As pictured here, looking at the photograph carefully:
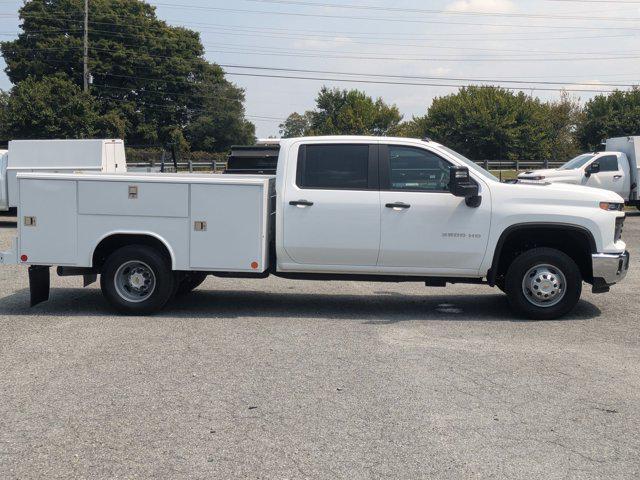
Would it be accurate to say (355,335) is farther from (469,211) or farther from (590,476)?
(590,476)

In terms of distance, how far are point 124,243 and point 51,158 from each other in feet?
41.9

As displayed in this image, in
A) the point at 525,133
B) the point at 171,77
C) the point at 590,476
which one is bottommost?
the point at 590,476

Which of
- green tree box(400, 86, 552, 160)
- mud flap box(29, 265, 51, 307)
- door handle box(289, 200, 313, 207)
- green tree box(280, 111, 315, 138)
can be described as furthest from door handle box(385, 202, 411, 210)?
green tree box(280, 111, 315, 138)

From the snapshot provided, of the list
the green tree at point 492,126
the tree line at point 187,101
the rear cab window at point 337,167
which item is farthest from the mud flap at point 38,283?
the green tree at point 492,126

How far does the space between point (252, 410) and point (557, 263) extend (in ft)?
15.0

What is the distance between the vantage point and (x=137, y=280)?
9.00 m

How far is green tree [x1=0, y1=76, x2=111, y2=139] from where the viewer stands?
150 ft

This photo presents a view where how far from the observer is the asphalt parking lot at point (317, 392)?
15.6 ft

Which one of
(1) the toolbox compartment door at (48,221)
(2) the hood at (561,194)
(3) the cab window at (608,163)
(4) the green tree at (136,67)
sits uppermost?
(4) the green tree at (136,67)

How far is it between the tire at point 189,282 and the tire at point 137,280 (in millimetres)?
590

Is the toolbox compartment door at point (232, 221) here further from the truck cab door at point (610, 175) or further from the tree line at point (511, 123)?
the tree line at point (511, 123)

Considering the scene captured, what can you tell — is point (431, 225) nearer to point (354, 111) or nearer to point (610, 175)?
point (610, 175)

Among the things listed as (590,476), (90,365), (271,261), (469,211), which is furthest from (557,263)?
(90,365)

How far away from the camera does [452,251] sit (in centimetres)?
871
